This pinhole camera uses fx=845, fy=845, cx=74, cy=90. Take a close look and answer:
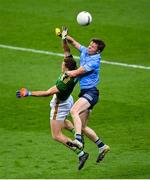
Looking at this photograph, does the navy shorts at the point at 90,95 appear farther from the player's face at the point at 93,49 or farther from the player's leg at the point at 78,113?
the player's face at the point at 93,49

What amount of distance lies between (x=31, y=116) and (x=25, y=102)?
1.48m

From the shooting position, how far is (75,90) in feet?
78.6

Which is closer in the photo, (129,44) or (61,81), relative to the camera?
(61,81)

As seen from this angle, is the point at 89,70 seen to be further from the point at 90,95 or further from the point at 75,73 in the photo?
the point at 90,95

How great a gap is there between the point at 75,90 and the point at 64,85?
668 cm

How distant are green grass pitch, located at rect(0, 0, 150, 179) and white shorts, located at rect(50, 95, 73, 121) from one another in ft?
3.27

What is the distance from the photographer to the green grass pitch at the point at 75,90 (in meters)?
A: 17.7

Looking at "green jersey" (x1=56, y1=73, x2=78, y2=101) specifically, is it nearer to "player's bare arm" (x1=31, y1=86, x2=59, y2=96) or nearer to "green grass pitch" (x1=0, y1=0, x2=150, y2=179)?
"player's bare arm" (x1=31, y1=86, x2=59, y2=96)

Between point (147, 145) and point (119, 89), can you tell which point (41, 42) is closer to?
point (119, 89)

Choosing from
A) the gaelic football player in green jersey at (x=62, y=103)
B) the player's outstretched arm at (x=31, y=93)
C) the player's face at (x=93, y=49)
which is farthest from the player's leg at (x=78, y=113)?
the player's face at (x=93, y=49)

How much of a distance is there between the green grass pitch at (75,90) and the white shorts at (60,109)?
995 mm

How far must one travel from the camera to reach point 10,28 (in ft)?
96.1

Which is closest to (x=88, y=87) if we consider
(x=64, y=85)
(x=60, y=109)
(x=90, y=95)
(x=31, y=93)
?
(x=90, y=95)

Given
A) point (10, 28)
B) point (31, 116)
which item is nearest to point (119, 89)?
point (31, 116)
